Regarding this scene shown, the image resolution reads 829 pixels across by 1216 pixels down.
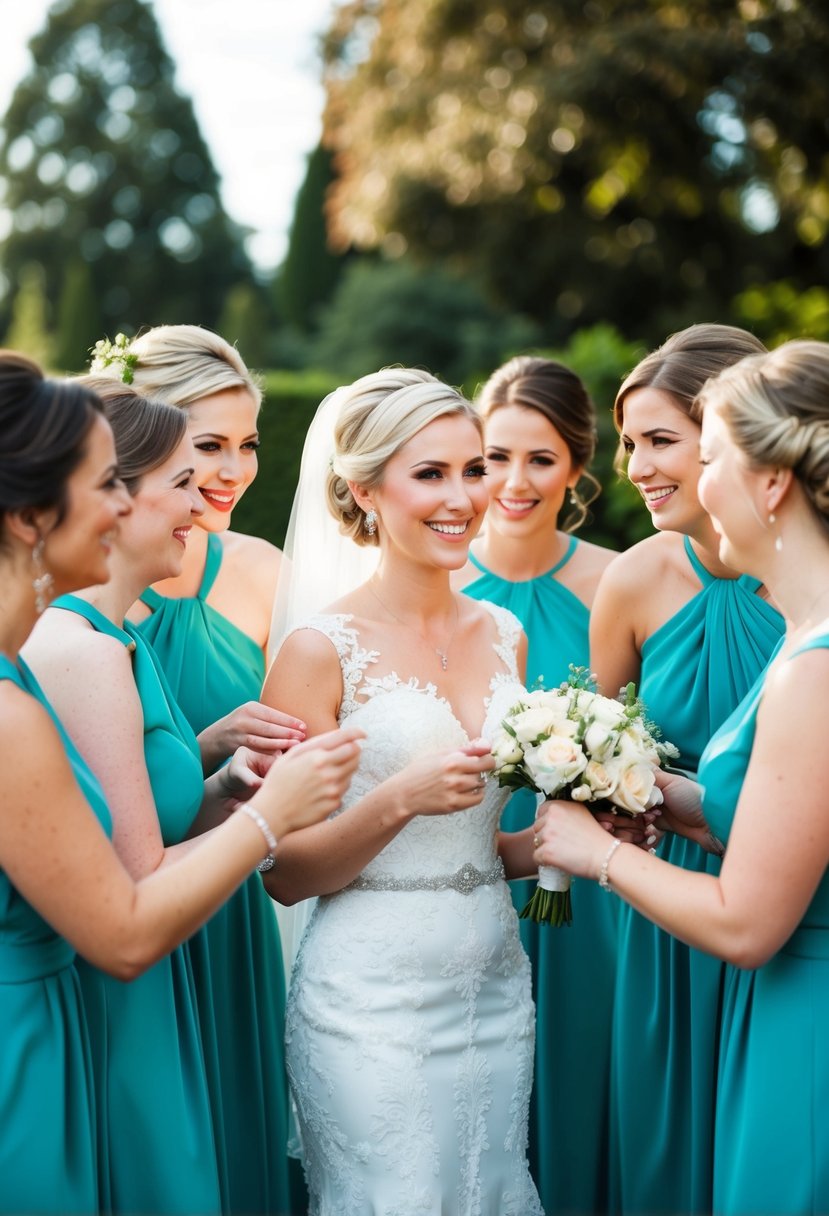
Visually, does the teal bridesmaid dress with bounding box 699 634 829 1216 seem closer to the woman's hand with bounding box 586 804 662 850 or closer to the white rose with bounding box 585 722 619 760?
the white rose with bounding box 585 722 619 760

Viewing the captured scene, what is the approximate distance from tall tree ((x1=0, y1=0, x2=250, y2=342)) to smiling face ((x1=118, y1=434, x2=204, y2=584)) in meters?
46.3

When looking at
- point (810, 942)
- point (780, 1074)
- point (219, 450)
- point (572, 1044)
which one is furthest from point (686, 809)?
point (219, 450)

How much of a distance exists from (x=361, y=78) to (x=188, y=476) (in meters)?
20.8

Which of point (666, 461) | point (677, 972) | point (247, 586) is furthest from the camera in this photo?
point (247, 586)

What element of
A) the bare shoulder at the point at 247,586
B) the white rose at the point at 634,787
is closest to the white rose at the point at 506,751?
the white rose at the point at 634,787

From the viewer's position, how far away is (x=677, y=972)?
417 cm

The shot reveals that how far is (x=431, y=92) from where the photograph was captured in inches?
815

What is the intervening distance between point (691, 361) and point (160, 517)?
1.92 meters

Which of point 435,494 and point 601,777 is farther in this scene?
point 435,494

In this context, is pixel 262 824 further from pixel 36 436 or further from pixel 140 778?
pixel 36 436

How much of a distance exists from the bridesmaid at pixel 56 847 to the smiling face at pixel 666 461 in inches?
72.2

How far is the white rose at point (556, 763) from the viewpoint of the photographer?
3.32 meters

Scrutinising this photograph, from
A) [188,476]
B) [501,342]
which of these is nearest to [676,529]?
[188,476]

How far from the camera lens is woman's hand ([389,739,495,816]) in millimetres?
3328
